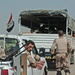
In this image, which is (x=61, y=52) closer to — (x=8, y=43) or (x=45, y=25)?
(x=8, y=43)

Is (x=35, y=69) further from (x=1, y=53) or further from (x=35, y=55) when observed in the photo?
(x=1, y=53)

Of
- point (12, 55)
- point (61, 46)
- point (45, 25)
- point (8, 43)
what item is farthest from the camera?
point (45, 25)

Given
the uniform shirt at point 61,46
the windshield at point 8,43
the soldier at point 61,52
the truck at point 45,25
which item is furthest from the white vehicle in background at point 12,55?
the truck at point 45,25

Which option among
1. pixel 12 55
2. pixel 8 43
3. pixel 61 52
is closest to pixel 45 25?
pixel 61 52

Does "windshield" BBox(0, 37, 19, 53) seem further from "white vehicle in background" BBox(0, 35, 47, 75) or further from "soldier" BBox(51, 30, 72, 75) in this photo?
"soldier" BBox(51, 30, 72, 75)

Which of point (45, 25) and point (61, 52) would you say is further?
point (45, 25)

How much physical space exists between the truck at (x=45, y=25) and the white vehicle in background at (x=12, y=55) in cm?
626

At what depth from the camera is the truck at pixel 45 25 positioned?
17.9 m

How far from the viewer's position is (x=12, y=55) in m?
7.49

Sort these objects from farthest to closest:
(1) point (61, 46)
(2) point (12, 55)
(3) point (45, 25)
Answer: (3) point (45, 25) → (1) point (61, 46) → (2) point (12, 55)

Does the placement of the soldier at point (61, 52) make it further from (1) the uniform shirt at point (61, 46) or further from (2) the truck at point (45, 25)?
(2) the truck at point (45, 25)

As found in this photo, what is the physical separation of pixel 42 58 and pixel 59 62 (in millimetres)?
735

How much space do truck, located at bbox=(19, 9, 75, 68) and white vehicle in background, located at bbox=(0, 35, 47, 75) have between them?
6.26 meters

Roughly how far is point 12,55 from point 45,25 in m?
15.2
